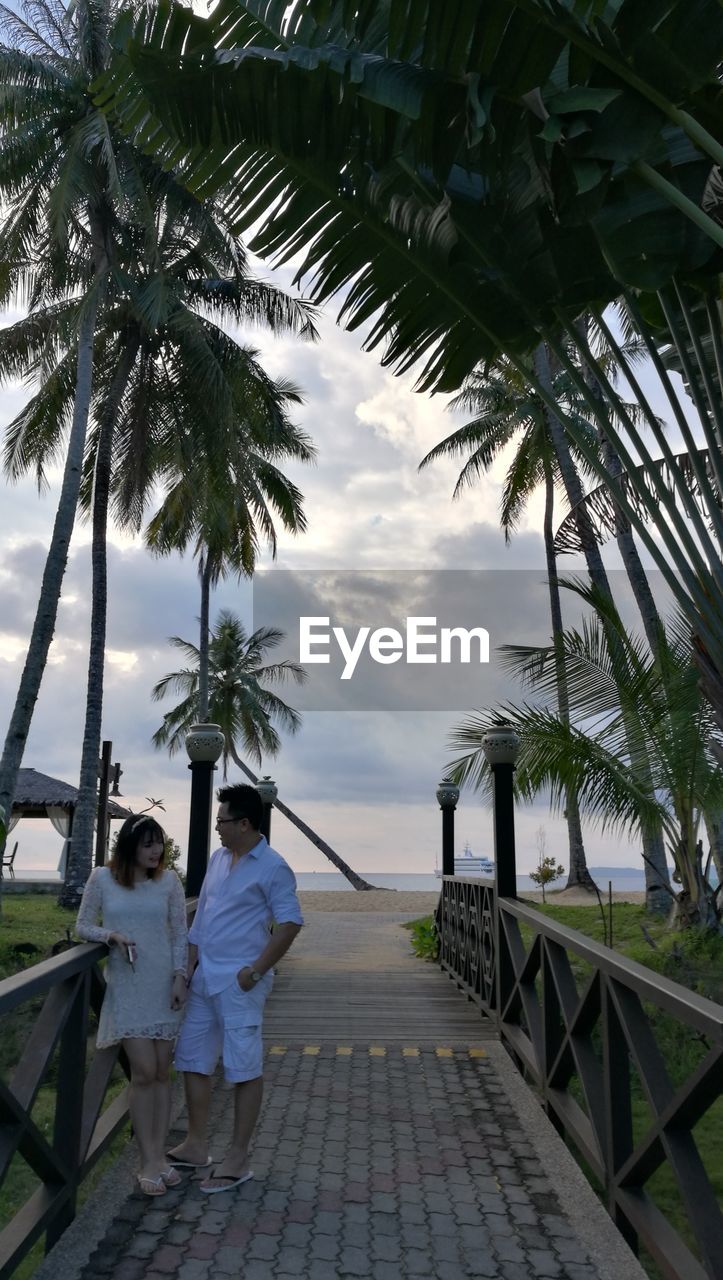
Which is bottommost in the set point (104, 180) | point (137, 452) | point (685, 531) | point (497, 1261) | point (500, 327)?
point (497, 1261)

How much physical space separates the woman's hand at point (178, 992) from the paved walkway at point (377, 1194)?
0.76m

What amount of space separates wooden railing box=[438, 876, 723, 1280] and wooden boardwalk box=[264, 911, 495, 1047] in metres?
0.99

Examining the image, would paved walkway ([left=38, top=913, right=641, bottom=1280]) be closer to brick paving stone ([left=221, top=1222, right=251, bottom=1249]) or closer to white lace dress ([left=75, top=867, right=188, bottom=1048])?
brick paving stone ([left=221, top=1222, right=251, bottom=1249])

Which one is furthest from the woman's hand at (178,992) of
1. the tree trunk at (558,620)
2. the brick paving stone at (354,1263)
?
the tree trunk at (558,620)

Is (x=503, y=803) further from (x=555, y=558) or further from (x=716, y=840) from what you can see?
(x=555, y=558)

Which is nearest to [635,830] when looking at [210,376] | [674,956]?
[674,956]

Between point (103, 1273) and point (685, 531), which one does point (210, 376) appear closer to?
point (685, 531)

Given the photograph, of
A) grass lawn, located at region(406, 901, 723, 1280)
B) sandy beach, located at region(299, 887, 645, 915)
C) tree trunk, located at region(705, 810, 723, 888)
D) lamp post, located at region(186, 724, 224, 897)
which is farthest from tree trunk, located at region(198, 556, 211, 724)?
lamp post, located at region(186, 724, 224, 897)

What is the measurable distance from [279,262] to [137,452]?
17.5 meters

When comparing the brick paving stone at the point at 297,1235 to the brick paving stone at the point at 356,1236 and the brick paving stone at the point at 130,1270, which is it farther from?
the brick paving stone at the point at 130,1270

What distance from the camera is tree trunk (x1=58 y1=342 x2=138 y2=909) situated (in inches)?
783

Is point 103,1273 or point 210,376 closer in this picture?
point 103,1273

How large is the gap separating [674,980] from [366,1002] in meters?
2.80

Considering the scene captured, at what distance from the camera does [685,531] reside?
4.64 metres
